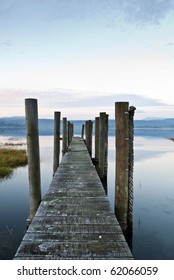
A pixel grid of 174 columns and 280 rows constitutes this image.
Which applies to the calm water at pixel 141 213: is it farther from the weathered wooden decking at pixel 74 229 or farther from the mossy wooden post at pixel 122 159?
the weathered wooden decking at pixel 74 229

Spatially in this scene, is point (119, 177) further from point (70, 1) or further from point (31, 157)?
point (70, 1)

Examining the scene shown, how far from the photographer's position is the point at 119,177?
494 centimetres

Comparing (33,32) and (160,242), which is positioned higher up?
(33,32)

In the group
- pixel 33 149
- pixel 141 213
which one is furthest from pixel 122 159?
pixel 141 213

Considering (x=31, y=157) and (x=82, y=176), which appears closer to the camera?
(x=31, y=157)

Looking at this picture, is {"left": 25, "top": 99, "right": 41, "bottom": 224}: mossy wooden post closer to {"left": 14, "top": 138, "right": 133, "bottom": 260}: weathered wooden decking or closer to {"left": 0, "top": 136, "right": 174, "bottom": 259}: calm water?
{"left": 14, "top": 138, "right": 133, "bottom": 260}: weathered wooden decking

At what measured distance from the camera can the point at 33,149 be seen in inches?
197

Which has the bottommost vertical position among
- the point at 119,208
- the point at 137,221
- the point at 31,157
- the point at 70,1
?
the point at 137,221

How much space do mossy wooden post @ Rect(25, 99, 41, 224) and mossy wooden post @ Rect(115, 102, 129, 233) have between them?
5.42 ft

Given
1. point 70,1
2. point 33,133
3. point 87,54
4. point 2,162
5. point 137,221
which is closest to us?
point 33,133

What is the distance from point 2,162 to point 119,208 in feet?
40.0

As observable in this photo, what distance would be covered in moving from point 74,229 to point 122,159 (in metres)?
1.88

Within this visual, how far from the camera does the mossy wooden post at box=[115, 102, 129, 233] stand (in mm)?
4840
